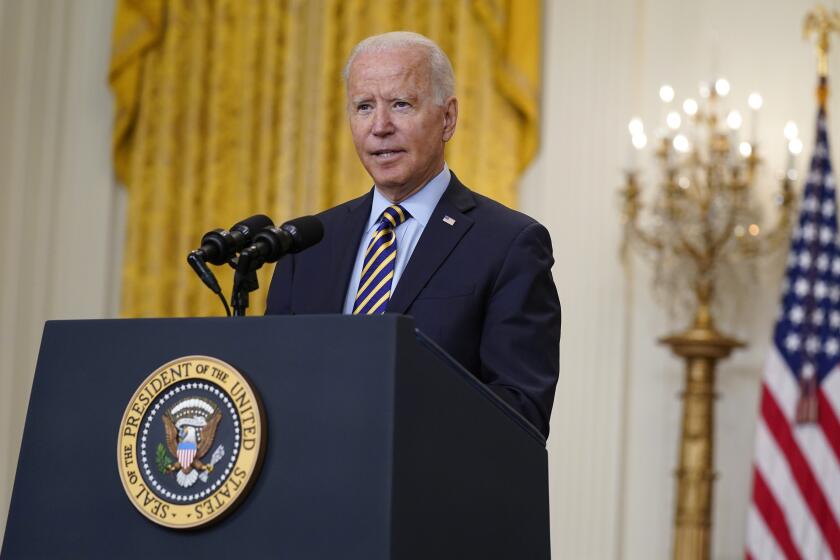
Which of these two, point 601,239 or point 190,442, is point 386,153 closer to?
point 190,442

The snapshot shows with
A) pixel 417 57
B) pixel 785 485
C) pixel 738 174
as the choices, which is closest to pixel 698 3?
pixel 738 174

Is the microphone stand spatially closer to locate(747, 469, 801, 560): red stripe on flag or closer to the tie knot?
the tie knot

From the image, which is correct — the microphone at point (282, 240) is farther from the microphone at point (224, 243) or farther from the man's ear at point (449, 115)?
the man's ear at point (449, 115)

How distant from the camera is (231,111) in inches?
287

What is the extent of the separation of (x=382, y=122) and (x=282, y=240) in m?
0.69

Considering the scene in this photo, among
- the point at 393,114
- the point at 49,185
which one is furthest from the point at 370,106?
the point at 49,185

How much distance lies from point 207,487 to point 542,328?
0.92 m

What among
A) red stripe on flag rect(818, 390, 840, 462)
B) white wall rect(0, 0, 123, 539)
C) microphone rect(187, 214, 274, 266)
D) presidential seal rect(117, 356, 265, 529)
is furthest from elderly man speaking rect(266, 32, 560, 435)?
white wall rect(0, 0, 123, 539)

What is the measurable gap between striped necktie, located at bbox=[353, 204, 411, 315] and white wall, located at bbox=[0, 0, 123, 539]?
4.24m

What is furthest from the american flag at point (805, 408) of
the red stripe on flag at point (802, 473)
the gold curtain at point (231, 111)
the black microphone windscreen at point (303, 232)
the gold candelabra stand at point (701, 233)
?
the black microphone windscreen at point (303, 232)

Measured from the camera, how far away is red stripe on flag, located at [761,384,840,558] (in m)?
5.95

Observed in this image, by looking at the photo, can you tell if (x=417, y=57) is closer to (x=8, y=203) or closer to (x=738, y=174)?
(x=738, y=174)

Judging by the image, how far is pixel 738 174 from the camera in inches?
243

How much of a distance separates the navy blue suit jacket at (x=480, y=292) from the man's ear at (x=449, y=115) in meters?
0.15
